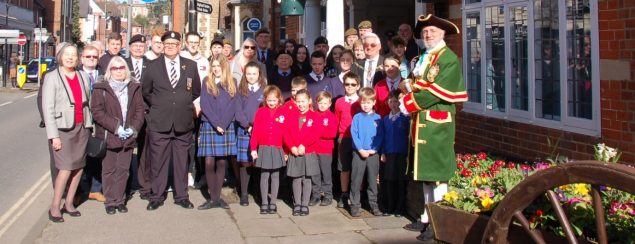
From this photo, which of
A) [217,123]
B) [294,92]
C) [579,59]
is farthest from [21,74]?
[579,59]

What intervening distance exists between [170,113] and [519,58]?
12.6 feet

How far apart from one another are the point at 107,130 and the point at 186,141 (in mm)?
836

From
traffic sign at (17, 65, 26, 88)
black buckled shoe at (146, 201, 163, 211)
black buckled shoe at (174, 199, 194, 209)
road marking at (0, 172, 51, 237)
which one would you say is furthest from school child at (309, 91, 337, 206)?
traffic sign at (17, 65, 26, 88)

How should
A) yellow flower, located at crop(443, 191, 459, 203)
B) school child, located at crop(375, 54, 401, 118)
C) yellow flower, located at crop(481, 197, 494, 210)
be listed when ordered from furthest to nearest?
school child, located at crop(375, 54, 401, 118)
yellow flower, located at crop(443, 191, 459, 203)
yellow flower, located at crop(481, 197, 494, 210)

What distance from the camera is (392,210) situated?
678 cm

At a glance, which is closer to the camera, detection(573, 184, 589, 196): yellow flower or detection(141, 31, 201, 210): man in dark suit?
detection(573, 184, 589, 196): yellow flower

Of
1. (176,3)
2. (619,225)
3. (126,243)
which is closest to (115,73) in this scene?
(126,243)

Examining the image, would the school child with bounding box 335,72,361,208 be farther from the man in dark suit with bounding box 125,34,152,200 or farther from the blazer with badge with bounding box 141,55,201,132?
the man in dark suit with bounding box 125,34,152,200

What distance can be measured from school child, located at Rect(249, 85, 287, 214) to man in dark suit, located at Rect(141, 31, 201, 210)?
80 centimetres

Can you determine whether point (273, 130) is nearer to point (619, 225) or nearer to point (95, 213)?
point (95, 213)

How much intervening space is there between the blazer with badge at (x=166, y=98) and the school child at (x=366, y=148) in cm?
181

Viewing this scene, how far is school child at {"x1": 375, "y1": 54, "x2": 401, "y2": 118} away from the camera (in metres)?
6.67

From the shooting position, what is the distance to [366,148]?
668 cm

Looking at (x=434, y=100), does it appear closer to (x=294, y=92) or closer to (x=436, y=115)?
(x=436, y=115)
